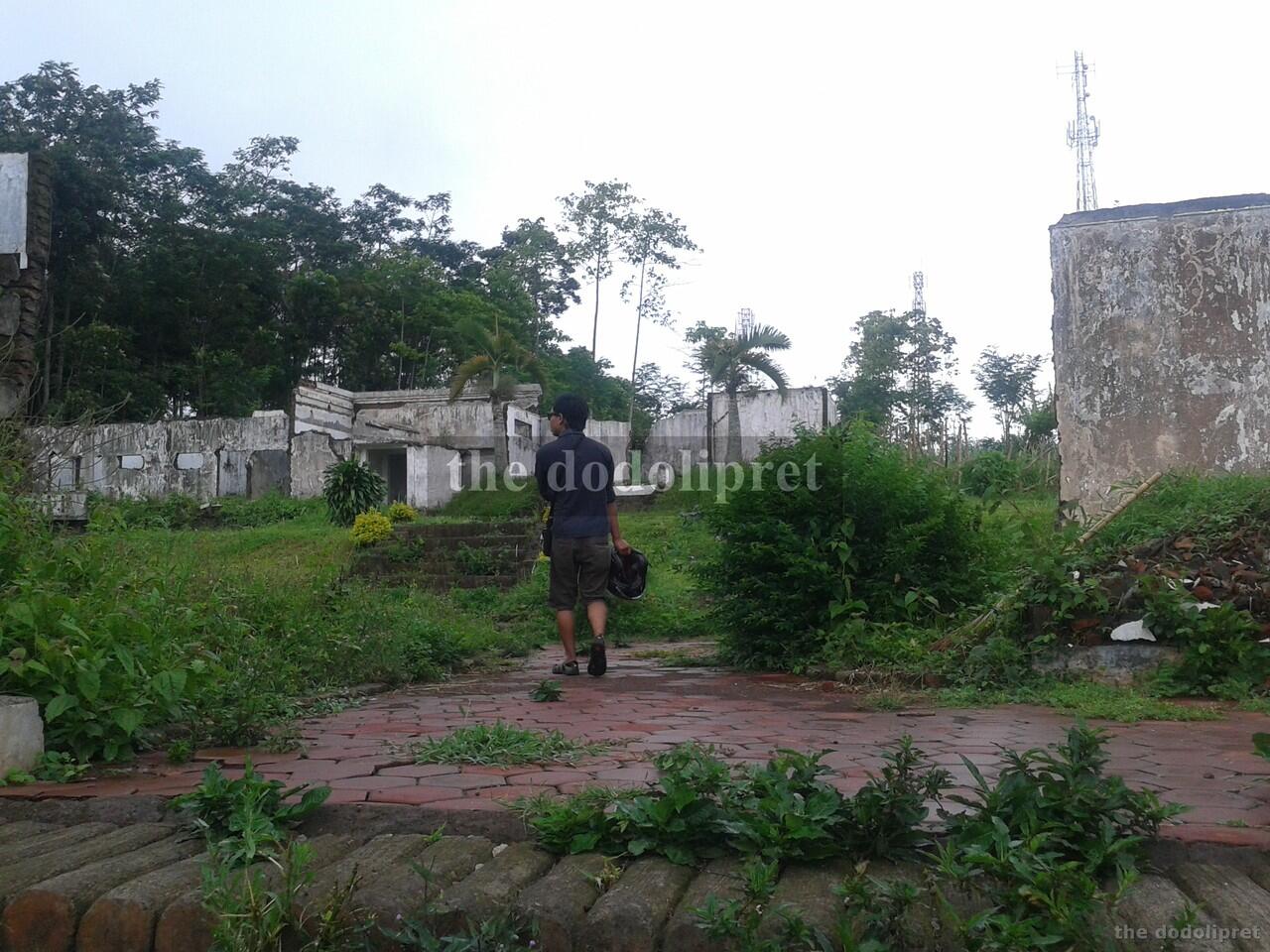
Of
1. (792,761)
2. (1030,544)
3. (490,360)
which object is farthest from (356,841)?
(490,360)

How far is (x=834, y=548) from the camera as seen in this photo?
691 centimetres

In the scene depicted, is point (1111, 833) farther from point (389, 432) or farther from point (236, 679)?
point (389, 432)

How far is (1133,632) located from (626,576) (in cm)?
308

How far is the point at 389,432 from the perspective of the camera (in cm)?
2955

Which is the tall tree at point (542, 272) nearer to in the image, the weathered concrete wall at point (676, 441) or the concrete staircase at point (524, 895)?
the weathered concrete wall at point (676, 441)

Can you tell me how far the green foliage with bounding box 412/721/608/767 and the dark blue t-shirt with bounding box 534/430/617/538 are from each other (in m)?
3.14

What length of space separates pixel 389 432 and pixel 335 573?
2219 cm

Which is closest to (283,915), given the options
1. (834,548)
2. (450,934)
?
(450,934)

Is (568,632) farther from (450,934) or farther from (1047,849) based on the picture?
(1047,849)

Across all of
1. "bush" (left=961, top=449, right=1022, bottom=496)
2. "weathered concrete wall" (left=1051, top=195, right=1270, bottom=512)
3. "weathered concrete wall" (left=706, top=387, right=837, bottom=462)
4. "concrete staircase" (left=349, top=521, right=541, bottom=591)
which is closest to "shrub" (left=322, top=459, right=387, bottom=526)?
"concrete staircase" (left=349, top=521, right=541, bottom=591)

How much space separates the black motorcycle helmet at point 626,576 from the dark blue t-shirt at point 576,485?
314mm

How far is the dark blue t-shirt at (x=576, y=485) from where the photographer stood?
22.8ft

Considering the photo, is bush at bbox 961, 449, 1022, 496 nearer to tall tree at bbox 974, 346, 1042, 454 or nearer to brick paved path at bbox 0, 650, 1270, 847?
brick paved path at bbox 0, 650, 1270, 847

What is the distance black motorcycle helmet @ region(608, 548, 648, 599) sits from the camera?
7273 mm
